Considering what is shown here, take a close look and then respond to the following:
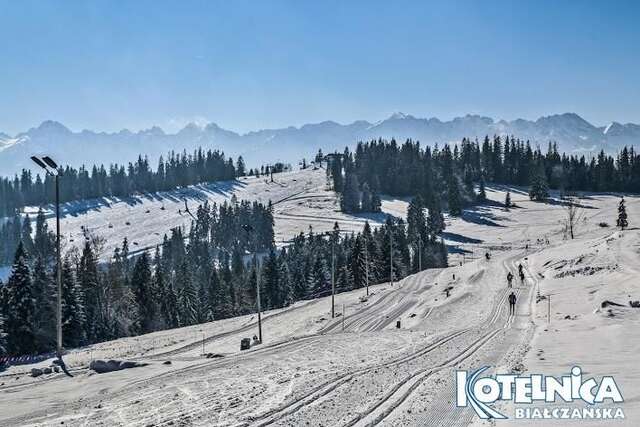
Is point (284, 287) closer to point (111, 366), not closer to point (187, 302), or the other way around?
point (187, 302)

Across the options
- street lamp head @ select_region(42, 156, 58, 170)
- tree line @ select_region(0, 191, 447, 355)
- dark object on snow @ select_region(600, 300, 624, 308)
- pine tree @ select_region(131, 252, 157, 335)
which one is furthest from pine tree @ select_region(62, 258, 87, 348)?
dark object on snow @ select_region(600, 300, 624, 308)

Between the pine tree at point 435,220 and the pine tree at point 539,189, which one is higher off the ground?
the pine tree at point 539,189

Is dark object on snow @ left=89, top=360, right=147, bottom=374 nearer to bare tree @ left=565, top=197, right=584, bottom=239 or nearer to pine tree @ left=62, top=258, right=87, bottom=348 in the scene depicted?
pine tree @ left=62, top=258, right=87, bottom=348

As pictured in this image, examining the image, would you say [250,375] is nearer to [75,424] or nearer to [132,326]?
[75,424]

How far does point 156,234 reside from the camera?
189 m

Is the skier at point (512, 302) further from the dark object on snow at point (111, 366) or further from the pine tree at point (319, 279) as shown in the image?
the pine tree at point (319, 279)

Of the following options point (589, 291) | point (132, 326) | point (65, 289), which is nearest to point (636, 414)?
point (589, 291)

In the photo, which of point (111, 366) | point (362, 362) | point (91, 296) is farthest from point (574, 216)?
point (111, 366)

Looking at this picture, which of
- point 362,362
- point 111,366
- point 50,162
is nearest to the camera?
point 362,362

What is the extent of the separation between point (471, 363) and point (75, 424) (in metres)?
14.1

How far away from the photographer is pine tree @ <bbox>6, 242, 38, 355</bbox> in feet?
176

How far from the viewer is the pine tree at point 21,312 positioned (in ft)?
176

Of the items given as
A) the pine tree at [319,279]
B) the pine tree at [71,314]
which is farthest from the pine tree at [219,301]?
the pine tree at [71,314]

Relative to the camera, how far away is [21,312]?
54.2 metres
